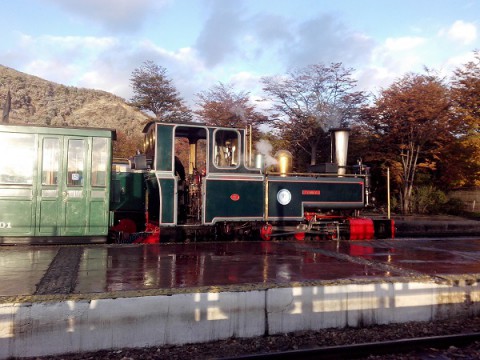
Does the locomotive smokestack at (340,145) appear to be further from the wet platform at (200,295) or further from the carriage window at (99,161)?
the carriage window at (99,161)

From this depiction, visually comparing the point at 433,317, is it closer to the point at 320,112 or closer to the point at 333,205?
the point at 333,205

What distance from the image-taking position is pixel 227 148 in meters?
10.1

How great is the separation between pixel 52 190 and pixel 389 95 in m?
16.6

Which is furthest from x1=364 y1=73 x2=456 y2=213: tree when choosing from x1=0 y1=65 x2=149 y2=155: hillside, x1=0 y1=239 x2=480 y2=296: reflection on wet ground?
x1=0 y1=65 x2=149 y2=155: hillside

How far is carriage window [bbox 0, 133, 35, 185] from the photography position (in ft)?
28.2

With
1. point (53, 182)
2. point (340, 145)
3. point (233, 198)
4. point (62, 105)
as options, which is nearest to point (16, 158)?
point (53, 182)

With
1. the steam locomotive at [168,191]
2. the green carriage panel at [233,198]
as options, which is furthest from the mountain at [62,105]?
the green carriage panel at [233,198]

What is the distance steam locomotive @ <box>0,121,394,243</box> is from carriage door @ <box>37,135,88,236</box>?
0.06 feet

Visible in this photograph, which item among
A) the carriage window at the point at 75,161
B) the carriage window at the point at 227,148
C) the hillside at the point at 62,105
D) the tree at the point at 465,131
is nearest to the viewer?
the carriage window at the point at 75,161

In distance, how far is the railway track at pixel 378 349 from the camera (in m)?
4.42

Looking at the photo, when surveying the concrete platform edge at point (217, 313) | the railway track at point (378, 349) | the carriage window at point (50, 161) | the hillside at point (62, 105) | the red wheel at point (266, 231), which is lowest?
the railway track at point (378, 349)

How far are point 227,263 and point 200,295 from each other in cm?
221

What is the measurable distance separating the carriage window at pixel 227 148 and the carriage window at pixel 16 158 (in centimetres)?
394

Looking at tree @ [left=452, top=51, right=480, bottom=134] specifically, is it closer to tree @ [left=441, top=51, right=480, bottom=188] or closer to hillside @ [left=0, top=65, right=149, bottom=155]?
tree @ [left=441, top=51, right=480, bottom=188]
